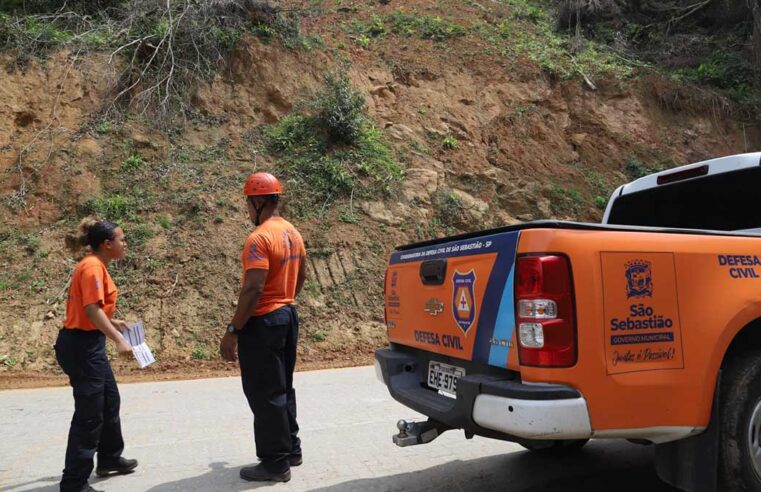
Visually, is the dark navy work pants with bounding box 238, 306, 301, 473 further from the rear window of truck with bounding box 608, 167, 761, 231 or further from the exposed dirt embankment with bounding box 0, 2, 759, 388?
the exposed dirt embankment with bounding box 0, 2, 759, 388

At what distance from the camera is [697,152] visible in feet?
53.6

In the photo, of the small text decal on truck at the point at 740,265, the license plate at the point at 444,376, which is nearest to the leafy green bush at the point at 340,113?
the license plate at the point at 444,376

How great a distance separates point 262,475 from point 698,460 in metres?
2.75

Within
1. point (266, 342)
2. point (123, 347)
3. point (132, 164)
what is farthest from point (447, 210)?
point (123, 347)

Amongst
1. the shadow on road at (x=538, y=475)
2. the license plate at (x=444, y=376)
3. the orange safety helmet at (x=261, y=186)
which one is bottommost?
the shadow on road at (x=538, y=475)

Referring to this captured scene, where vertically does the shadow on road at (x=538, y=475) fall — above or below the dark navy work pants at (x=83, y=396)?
below

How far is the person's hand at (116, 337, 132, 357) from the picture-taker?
4021 mm

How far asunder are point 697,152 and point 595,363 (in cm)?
1569

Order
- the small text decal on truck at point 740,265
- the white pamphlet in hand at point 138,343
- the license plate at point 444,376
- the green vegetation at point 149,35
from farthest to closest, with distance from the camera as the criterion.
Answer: the green vegetation at point 149,35 < the white pamphlet in hand at point 138,343 < the license plate at point 444,376 < the small text decal on truck at point 740,265

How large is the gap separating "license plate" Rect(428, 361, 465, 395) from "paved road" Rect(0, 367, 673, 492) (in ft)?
2.83

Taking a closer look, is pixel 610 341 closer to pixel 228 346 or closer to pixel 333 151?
pixel 228 346

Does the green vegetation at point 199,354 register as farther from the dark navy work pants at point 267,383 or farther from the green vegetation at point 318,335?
the dark navy work pants at point 267,383

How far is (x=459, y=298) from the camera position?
3496mm

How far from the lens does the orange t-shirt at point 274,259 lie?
4.12 meters
